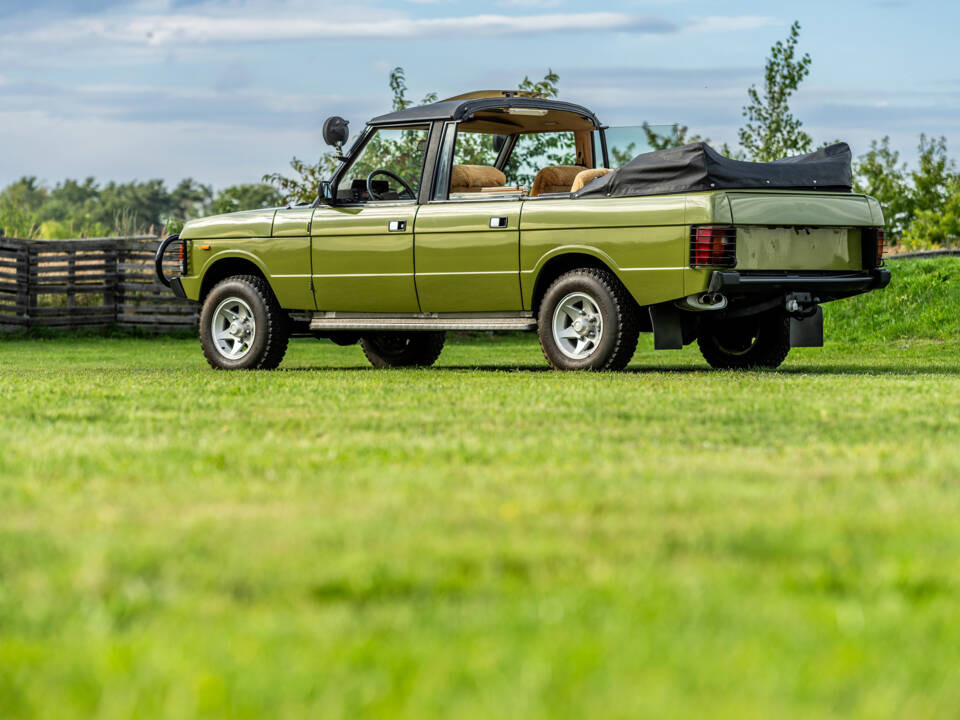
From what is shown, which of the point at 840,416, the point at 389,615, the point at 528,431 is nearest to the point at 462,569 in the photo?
the point at 389,615

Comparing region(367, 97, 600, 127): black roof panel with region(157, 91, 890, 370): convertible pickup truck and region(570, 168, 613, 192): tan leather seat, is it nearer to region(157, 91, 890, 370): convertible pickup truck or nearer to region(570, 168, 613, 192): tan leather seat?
region(157, 91, 890, 370): convertible pickup truck

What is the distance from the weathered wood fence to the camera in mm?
25453

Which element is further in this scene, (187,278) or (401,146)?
(401,146)

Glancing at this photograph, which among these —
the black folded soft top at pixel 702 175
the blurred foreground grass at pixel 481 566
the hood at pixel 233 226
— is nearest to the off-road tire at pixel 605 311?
the black folded soft top at pixel 702 175

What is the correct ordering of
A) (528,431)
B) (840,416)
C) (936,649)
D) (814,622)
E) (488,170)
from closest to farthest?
(936,649) < (814,622) < (528,431) < (840,416) < (488,170)

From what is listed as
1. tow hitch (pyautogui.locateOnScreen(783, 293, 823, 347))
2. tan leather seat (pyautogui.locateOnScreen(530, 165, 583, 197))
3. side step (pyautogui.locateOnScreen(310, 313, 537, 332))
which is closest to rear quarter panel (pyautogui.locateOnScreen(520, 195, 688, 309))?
side step (pyautogui.locateOnScreen(310, 313, 537, 332))

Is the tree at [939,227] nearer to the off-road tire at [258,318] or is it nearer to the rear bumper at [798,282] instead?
the rear bumper at [798,282]

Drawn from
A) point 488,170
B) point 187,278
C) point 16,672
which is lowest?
point 16,672

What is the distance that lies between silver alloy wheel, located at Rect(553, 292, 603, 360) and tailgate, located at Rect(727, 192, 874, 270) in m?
1.24

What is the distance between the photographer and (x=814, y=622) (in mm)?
3410

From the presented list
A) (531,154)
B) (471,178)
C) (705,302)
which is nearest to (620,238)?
(705,302)

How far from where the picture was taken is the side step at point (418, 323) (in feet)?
40.4

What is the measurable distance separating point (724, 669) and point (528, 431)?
4.32 metres

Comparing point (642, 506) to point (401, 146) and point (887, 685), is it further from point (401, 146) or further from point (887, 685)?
point (401, 146)
